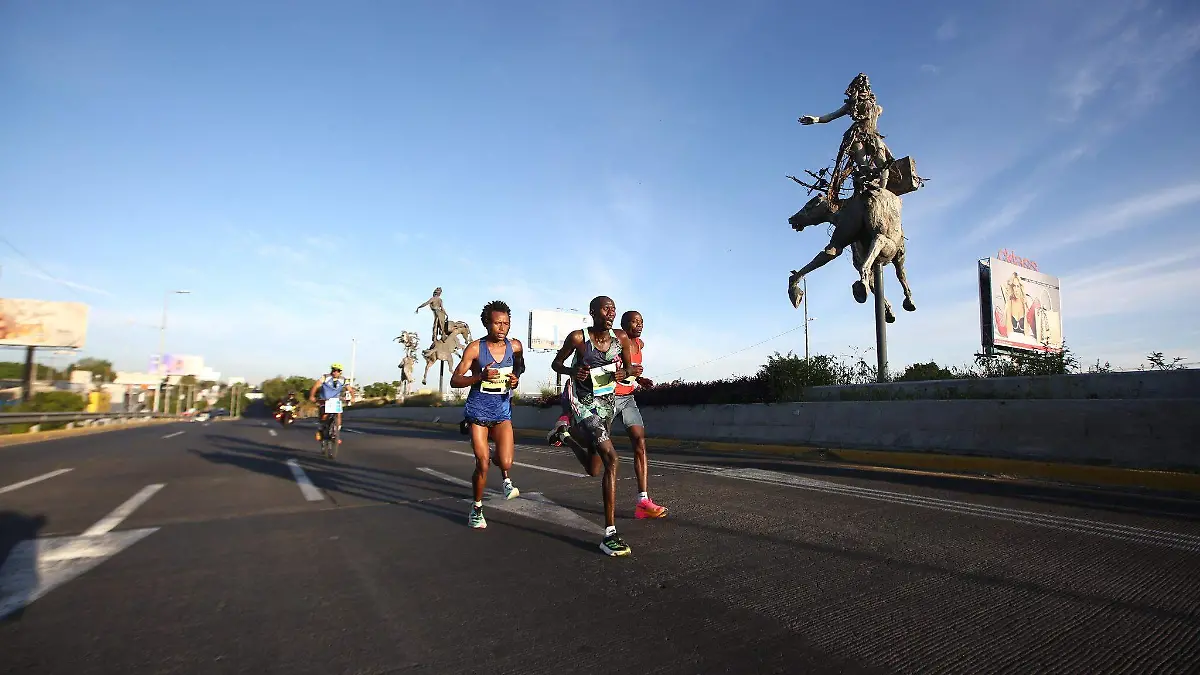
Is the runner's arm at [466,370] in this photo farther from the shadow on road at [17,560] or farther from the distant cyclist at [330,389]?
the distant cyclist at [330,389]

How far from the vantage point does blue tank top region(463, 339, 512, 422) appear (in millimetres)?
5648

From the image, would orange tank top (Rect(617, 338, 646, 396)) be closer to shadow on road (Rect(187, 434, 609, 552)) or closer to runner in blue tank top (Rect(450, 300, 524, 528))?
runner in blue tank top (Rect(450, 300, 524, 528))

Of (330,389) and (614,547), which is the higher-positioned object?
(330,389)

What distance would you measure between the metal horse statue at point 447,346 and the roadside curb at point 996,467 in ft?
109

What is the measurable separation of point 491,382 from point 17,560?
347cm

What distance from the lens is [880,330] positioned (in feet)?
49.3

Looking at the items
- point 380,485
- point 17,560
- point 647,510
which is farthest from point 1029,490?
point 17,560

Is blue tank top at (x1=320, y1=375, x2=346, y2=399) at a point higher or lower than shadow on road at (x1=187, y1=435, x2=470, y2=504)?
higher

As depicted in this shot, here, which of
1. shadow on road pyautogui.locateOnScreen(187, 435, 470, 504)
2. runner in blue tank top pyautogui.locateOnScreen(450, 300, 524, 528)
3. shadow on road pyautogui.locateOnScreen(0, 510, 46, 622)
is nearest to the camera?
shadow on road pyautogui.locateOnScreen(0, 510, 46, 622)

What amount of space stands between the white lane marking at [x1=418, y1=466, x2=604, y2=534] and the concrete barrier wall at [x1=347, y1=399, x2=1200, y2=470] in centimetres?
706

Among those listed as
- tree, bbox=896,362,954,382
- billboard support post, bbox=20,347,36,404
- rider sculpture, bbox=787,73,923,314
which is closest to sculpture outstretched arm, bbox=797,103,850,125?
rider sculpture, bbox=787,73,923,314

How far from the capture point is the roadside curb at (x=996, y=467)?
7.34 meters

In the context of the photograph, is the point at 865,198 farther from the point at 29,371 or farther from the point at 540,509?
the point at 29,371

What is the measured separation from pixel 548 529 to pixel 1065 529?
13.5 ft
